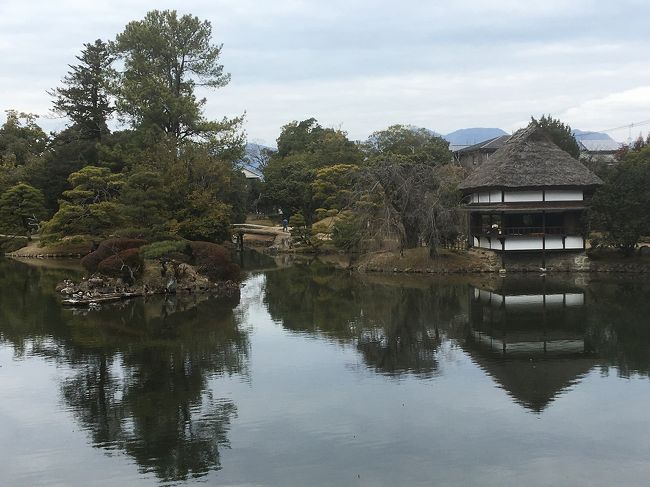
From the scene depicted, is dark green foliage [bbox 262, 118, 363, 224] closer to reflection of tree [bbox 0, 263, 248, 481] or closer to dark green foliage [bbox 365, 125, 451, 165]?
dark green foliage [bbox 365, 125, 451, 165]

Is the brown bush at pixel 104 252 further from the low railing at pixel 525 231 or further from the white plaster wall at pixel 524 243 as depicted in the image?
the white plaster wall at pixel 524 243

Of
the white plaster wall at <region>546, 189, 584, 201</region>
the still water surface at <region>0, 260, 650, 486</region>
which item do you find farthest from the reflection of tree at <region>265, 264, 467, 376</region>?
the white plaster wall at <region>546, 189, 584, 201</region>

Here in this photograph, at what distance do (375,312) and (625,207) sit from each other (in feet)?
46.4

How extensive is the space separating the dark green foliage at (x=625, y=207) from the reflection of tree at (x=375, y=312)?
324 inches

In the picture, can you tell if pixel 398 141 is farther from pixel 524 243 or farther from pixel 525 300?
pixel 525 300

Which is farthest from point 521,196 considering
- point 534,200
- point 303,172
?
point 303,172

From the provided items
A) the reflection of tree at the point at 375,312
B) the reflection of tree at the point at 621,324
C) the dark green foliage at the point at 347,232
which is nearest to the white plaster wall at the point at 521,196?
the reflection of tree at the point at 621,324

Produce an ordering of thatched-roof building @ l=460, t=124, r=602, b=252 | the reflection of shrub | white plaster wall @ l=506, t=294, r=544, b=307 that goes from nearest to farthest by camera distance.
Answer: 1. white plaster wall @ l=506, t=294, r=544, b=307
2. the reflection of shrub
3. thatched-roof building @ l=460, t=124, r=602, b=252

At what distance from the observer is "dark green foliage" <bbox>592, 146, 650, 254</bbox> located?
25.6 meters

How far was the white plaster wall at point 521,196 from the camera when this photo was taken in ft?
90.0

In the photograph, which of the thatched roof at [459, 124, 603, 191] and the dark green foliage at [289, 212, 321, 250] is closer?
the thatched roof at [459, 124, 603, 191]

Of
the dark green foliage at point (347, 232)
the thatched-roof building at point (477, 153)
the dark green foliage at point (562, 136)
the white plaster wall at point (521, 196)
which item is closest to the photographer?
the white plaster wall at point (521, 196)

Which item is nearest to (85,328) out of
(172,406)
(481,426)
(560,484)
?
(172,406)

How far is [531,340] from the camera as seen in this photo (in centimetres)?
1491
